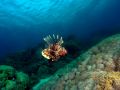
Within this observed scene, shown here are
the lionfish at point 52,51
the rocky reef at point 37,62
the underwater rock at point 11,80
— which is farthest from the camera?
the rocky reef at point 37,62

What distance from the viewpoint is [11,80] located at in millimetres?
8023

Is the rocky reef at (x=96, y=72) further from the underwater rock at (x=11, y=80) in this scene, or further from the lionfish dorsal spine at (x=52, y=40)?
the underwater rock at (x=11, y=80)

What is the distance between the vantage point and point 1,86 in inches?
305

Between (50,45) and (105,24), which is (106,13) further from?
(50,45)

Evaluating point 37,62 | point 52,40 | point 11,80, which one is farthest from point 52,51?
point 37,62

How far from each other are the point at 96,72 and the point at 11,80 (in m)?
3.91

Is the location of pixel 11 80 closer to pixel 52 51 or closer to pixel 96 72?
pixel 52 51

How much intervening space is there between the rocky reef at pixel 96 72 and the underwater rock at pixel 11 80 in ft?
4.74

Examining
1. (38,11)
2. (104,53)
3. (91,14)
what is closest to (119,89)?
(104,53)

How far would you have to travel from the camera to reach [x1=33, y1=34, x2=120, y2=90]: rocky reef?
4730mm

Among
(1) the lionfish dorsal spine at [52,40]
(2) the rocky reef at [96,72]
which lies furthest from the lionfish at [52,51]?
(2) the rocky reef at [96,72]

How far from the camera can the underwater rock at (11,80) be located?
306 inches

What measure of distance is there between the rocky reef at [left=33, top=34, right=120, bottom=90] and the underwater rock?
56.9 inches

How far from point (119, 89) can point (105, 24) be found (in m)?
47.1
